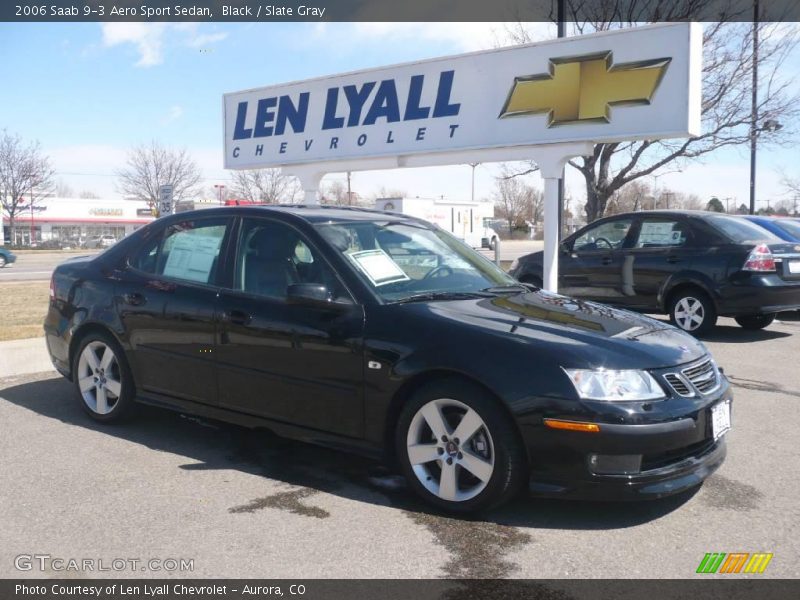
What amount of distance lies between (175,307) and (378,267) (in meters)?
1.48

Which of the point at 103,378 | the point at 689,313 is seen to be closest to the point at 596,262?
the point at 689,313

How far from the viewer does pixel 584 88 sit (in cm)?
1041

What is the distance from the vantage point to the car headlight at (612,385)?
3.59 metres

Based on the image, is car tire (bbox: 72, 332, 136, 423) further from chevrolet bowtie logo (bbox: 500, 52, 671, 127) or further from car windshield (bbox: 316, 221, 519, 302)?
chevrolet bowtie logo (bbox: 500, 52, 671, 127)

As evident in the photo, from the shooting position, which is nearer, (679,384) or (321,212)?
(679,384)

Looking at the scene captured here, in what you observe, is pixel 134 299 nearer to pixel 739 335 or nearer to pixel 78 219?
pixel 739 335

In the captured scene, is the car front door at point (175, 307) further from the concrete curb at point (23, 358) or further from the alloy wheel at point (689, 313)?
the alloy wheel at point (689, 313)

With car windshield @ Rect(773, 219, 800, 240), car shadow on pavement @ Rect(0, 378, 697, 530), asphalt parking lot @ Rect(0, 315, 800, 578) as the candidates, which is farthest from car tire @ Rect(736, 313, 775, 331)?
car shadow on pavement @ Rect(0, 378, 697, 530)

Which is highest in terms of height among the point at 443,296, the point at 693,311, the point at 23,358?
the point at 443,296

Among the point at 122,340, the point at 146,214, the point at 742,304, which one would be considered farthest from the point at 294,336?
the point at 146,214

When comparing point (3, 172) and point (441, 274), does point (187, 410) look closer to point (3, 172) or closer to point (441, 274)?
point (441, 274)

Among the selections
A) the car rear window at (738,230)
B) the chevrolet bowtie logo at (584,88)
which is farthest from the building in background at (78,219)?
the car rear window at (738,230)

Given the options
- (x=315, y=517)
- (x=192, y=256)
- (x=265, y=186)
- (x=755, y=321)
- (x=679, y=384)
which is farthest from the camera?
(x=265, y=186)

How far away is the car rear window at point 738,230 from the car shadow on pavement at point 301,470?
618 centimetres
